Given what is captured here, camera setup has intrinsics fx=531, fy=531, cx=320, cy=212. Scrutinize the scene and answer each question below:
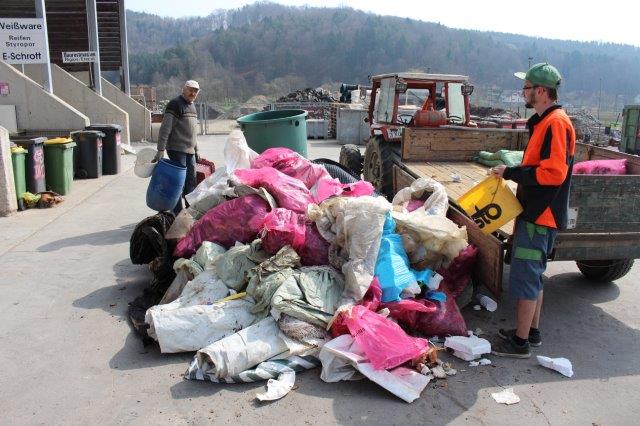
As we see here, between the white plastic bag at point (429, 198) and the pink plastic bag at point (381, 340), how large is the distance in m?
1.32

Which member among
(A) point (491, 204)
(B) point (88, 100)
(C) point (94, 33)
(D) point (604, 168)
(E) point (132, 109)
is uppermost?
(C) point (94, 33)

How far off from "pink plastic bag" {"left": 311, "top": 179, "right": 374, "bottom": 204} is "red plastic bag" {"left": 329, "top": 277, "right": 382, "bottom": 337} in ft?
4.58

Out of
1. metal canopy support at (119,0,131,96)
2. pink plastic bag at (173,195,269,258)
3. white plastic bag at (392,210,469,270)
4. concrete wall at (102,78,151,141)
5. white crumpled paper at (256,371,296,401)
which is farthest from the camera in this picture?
concrete wall at (102,78,151,141)

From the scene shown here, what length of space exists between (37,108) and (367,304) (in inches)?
400

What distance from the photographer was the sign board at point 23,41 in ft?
35.5

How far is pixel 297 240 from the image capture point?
413cm

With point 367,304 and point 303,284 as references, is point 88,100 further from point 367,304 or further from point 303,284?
point 367,304

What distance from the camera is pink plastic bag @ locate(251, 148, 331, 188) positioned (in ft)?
18.1

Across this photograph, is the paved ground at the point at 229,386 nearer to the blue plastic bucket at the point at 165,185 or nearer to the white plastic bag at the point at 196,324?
the white plastic bag at the point at 196,324

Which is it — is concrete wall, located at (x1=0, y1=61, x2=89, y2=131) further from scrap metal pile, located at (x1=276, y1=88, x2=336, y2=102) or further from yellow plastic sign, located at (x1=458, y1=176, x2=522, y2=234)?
scrap metal pile, located at (x1=276, y1=88, x2=336, y2=102)

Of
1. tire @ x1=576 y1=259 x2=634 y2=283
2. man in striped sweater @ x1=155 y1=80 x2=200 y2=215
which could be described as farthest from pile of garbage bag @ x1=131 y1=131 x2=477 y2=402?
man in striped sweater @ x1=155 y1=80 x2=200 y2=215

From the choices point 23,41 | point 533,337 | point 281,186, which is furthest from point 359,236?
point 23,41

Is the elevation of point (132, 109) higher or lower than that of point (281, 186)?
higher

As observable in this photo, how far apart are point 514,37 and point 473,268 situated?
501ft
